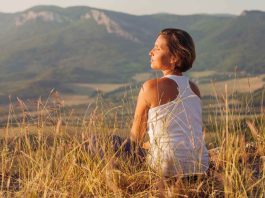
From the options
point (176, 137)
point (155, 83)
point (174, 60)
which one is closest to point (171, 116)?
point (176, 137)

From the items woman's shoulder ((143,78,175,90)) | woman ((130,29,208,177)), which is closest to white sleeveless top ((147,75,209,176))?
woman ((130,29,208,177))

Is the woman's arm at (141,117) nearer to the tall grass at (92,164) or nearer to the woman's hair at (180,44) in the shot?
the tall grass at (92,164)

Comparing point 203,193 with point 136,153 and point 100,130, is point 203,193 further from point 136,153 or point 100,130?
point 100,130

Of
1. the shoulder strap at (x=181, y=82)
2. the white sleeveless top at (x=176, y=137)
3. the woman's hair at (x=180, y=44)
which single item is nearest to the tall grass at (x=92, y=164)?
the white sleeveless top at (x=176, y=137)

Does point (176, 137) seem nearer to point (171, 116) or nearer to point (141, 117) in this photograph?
point (171, 116)

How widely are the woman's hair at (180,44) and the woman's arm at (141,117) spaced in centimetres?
37

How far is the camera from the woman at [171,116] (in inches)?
141

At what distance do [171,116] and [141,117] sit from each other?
0.24 m

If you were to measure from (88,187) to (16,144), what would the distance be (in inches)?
35.3

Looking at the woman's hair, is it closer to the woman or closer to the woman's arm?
the woman

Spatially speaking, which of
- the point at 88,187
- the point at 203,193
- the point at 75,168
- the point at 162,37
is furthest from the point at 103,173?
the point at 162,37

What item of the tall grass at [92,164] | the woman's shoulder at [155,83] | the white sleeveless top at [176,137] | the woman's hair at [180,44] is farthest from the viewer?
the woman's hair at [180,44]

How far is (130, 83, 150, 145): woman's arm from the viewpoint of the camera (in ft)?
12.2

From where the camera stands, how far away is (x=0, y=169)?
4.74m
